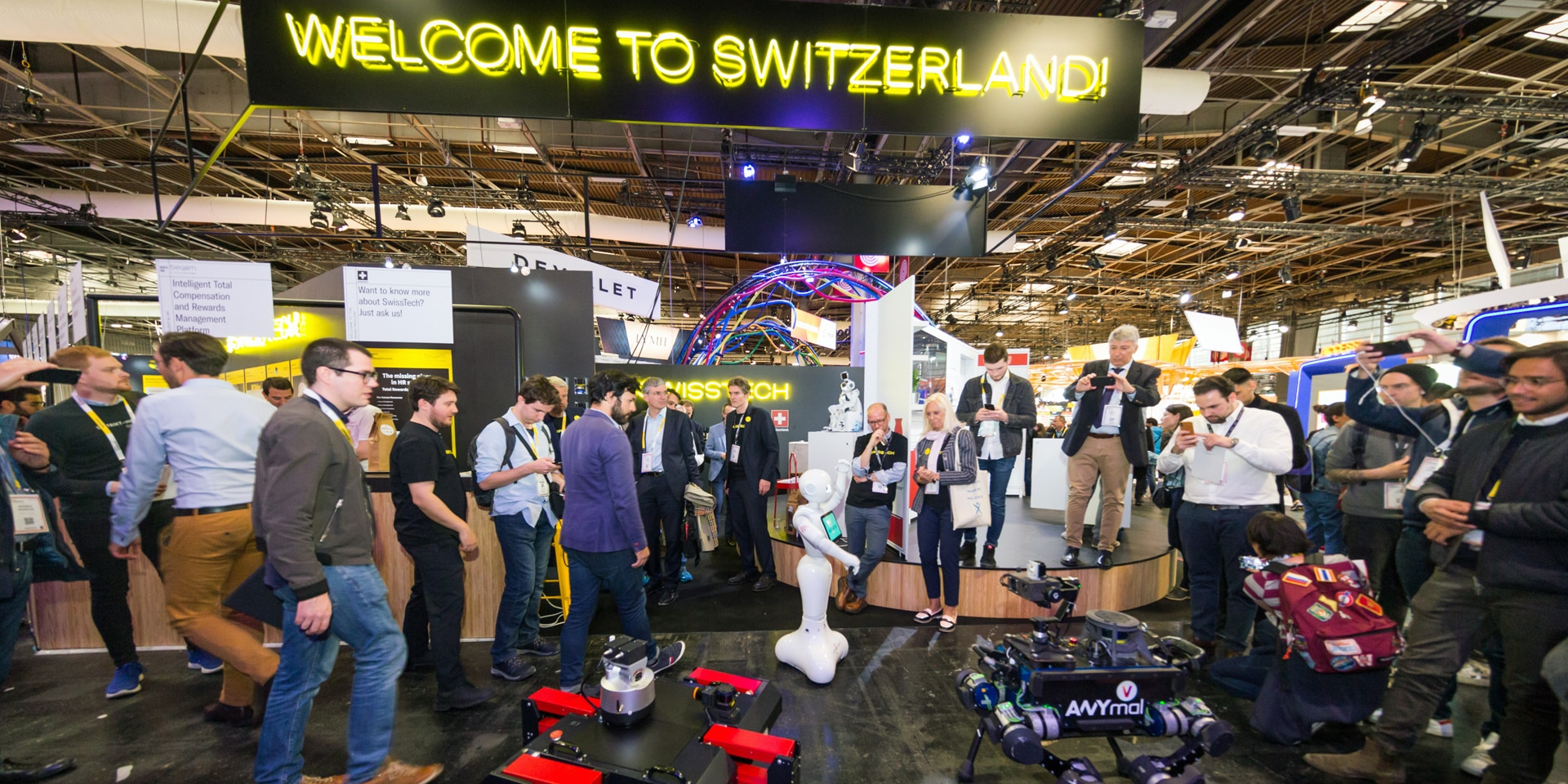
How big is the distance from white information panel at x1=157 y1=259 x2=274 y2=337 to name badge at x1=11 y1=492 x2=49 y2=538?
139 centimetres

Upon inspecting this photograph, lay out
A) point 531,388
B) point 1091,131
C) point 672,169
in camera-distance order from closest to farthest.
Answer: point 1091,131
point 531,388
point 672,169

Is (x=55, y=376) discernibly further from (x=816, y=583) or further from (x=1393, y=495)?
(x=1393, y=495)

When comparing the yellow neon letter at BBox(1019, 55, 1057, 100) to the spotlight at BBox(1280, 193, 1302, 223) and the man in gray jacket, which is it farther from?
the spotlight at BBox(1280, 193, 1302, 223)

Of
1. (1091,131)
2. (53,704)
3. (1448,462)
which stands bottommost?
(53,704)

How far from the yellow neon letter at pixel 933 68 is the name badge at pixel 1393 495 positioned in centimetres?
301

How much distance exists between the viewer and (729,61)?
2.51 metres

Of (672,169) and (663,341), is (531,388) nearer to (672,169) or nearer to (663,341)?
(672,169)

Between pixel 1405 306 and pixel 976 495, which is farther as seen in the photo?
pixel 1405 306

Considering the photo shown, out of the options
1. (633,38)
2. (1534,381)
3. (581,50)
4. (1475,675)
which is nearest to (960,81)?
(633,38)

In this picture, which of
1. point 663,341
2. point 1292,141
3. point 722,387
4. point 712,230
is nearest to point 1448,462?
point 722,387

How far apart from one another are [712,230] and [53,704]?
8.58 meters

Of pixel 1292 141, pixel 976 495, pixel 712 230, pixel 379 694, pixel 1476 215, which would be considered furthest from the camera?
pixel 712 230

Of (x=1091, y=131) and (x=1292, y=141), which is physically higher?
(x=1292, y=141)

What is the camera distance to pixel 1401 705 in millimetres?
2062
